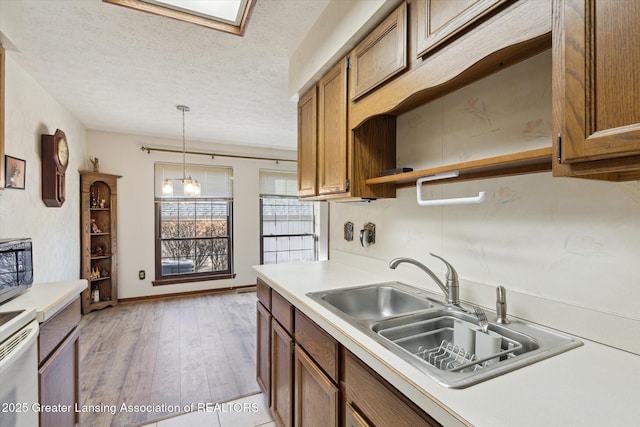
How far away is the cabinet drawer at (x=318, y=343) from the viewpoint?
112 centimetres

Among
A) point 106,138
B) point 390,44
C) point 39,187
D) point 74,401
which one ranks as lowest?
point 74,401

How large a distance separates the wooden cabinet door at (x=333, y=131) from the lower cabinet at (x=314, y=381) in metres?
0.77

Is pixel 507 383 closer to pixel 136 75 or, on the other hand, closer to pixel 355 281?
pixel 355 281

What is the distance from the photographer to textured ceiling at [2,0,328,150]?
6.15 ft

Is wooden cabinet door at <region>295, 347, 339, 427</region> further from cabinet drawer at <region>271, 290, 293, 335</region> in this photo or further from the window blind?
the window blind

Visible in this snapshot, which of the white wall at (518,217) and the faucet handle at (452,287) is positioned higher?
the white wall at (518,217)

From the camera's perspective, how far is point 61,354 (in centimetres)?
151

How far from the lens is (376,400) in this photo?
2.87 ft

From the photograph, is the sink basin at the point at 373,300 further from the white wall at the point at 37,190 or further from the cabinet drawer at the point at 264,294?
the white wall at the point at 37,190

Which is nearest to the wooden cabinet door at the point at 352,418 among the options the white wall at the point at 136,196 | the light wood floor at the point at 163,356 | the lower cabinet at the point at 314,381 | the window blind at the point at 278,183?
the lower cabinet at the point at 314,381

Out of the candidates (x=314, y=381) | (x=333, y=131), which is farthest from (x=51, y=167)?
(x=314, y=381)

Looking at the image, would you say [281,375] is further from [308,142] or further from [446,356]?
[308,142]

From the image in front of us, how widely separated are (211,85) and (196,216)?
2611 millimetres

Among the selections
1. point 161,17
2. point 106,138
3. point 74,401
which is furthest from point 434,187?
point 106,138
